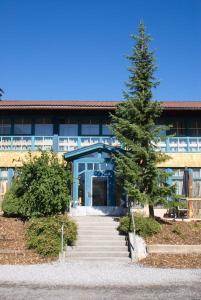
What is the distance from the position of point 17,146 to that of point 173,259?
1454cm

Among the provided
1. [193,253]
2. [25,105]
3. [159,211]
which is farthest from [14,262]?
[25,105]

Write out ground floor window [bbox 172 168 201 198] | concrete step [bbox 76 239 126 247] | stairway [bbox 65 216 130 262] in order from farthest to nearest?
ground floor window [bbox 172 168 201 198] < concrete step [bbox 76 239 126 247] < stairway [bbox 65 216 130 262]

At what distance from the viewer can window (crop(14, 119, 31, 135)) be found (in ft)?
87.9

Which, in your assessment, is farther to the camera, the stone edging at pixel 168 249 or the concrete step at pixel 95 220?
the concrete step at pixel 95 220

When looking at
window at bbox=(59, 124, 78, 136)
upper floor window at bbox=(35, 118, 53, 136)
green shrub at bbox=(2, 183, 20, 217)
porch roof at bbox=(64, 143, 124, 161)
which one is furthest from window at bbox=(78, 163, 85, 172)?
upper floor window at bbox=(35, 118, 53, 136)

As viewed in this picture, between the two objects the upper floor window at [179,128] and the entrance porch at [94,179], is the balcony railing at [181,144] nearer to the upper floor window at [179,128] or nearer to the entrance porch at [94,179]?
the upper floor window at [179,128]

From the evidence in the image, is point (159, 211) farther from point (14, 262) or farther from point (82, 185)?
point (14, 262)


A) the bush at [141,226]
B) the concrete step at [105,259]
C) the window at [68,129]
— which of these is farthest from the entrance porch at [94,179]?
the concrete step at [105,259]

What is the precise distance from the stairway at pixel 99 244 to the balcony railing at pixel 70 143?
7412mm

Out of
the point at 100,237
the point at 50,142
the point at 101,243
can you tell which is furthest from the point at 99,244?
the point at 50,142

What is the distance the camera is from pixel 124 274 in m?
12.2

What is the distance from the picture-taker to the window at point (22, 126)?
26800 millimetres

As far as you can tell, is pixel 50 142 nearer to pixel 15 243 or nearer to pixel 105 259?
pixel 15 243

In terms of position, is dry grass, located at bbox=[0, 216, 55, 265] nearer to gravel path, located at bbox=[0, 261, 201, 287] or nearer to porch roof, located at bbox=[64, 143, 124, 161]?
gravel path, located at bbox=[0, 261, 201, 287]
